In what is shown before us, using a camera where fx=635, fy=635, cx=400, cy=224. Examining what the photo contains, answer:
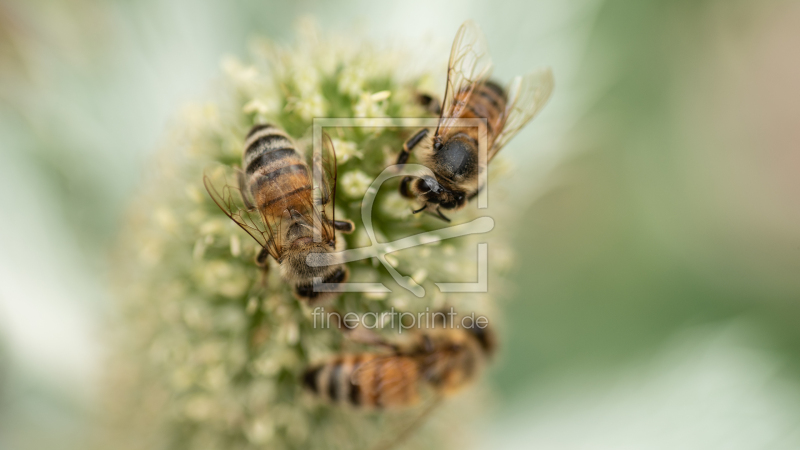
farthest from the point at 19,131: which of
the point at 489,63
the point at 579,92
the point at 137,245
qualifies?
the point at 579,92

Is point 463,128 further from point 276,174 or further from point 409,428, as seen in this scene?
point 409,428

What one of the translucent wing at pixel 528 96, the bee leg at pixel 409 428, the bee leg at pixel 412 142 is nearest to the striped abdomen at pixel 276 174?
the bee leg at pixel 412 142

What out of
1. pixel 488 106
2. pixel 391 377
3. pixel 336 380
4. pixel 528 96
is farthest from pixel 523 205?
pixel 336 380

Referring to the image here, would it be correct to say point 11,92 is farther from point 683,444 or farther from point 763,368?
point 763,368

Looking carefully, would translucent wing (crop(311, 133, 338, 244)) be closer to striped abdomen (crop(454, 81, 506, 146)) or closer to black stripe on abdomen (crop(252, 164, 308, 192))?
black stripe on abdomen (crop(252, 164, 308, 192))

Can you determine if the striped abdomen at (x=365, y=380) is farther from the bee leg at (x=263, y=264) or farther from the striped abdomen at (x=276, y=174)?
the striped abdomen at (x=276, y=174)

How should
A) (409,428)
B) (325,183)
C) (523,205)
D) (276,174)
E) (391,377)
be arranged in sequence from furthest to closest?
1. (523,205)
2. (409,428)
3. (391,377)
4. (325,183)
5. (276,174)
